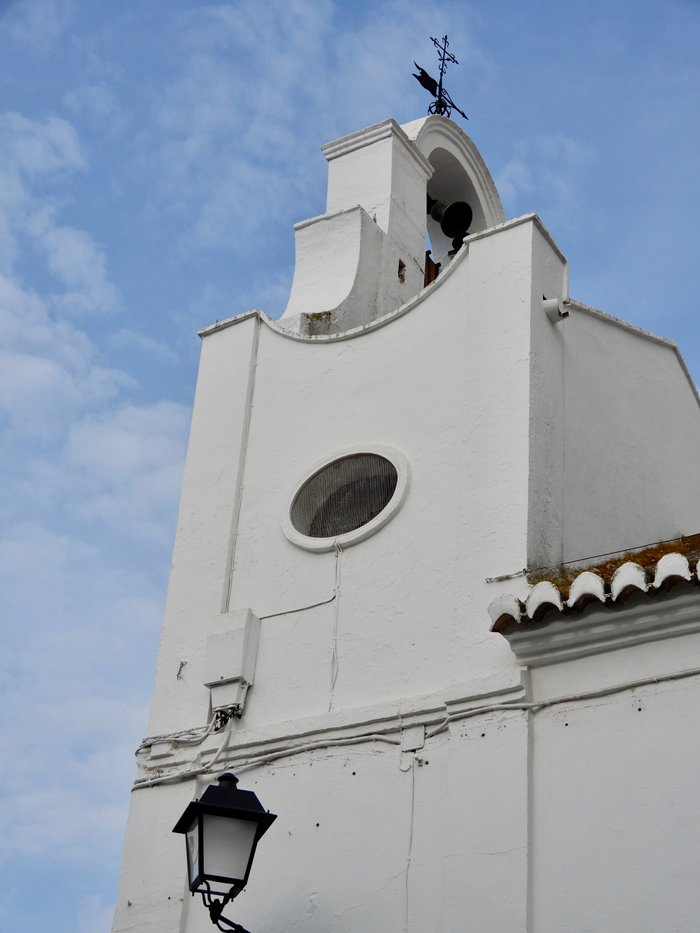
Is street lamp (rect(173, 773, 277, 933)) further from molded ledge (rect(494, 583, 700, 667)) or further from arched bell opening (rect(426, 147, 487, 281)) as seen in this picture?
arched bell opening (rect(426, 147, 487, 281))

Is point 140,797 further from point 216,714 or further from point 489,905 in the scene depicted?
point 489,905

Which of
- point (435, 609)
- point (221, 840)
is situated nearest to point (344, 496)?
point (435, 609)

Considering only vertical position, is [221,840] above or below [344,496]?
below

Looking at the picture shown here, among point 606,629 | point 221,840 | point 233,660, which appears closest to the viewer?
point 221,840

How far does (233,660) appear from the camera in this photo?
9.30 m

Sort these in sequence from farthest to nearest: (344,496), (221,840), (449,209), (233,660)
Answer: (449,209), (344,496), (233,660), (221,840)

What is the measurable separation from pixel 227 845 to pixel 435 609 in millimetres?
2333

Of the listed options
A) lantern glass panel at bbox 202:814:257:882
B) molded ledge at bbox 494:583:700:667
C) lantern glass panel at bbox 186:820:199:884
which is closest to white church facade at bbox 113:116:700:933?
molded ledge at bbox 494:583:700:667

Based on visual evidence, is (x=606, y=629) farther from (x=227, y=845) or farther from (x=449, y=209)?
(x=449, y=209)

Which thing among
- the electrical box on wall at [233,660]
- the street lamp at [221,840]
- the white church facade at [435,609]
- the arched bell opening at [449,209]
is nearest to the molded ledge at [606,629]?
the white church facade at [435,609]

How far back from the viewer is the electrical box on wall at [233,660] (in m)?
9.20

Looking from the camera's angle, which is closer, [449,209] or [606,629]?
[606,629]

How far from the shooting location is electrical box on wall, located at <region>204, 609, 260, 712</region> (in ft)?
30.2

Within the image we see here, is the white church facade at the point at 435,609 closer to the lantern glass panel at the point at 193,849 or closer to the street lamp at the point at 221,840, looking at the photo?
the street lamp at the point at 221,840
